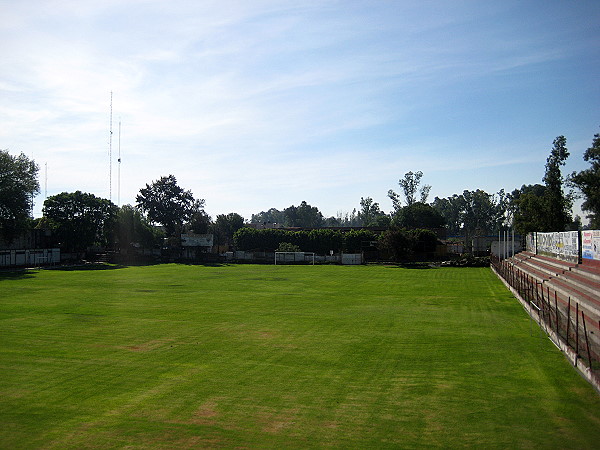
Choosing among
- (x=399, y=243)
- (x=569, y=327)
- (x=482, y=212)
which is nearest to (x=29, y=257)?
(x=399, y=243)

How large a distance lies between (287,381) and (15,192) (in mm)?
69317

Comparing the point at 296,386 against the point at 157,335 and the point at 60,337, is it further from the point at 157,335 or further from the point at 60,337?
the point at 60,337

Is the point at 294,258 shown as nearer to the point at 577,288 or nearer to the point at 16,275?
the point at 16,275

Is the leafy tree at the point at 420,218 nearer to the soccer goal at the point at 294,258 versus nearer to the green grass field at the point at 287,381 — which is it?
the soccer goal at the point at 294,258

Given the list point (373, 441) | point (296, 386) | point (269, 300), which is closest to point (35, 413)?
point (296, 386)

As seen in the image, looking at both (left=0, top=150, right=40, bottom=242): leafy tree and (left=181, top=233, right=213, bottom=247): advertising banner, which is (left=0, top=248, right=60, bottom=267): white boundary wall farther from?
(left=181, top=233, right=213, bottom=247): advertising banner

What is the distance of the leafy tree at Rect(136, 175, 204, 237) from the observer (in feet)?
388

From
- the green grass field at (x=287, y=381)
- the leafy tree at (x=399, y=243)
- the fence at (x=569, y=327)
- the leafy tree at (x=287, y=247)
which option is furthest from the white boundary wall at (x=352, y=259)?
the green grass field at (x=287, y=381)

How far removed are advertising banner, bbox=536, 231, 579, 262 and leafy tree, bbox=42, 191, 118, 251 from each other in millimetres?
68788

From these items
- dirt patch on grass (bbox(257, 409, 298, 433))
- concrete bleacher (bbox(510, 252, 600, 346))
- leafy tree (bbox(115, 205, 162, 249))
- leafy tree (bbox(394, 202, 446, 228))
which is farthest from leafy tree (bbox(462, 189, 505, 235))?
dirt patch on grass (bbox(257, 409, 298, 433))

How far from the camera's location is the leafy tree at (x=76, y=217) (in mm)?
80938

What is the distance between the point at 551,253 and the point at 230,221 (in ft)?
326

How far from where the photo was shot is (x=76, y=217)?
82.8 meters

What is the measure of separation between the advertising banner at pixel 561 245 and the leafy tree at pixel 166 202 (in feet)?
290
